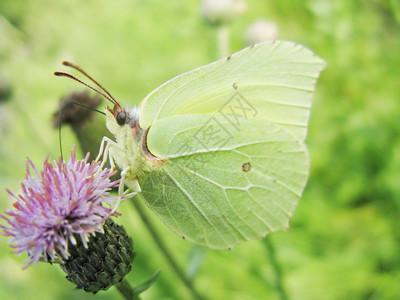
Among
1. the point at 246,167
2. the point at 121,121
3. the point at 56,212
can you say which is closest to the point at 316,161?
the point at 246,167

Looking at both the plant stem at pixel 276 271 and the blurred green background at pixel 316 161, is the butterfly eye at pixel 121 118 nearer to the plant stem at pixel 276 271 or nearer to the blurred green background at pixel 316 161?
the blurred green background at pixel 316 161

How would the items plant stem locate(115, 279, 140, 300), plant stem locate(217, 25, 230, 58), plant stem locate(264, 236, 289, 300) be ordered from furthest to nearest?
plant stem locate(217, 25, 230, 58), plant stem locate(264, 236, 289, 300), plant stem locate(115, 279, 140, 300)

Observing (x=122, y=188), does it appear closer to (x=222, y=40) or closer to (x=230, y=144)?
(x=230, y=144)

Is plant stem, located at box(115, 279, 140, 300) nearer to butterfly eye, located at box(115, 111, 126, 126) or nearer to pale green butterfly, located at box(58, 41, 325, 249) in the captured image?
pale green butterfly, located at box(58, 41, 325, 249)

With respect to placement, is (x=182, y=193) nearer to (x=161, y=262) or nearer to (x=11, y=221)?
(x=11, y=221)

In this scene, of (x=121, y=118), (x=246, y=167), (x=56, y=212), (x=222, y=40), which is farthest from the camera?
(x=222, y=40)

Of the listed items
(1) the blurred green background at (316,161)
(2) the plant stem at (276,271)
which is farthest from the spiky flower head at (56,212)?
(2) the plant stem at (276,271)

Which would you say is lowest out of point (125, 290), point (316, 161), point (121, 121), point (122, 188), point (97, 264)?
point (316, 161)

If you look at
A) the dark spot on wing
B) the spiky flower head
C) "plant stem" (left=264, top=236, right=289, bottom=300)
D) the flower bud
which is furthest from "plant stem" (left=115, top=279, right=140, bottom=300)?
"plant stem" (left=264, top=236, right=289, bottom=300)
